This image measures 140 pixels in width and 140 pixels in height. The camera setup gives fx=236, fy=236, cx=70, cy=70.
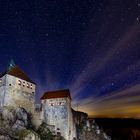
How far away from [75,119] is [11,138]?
38.3m

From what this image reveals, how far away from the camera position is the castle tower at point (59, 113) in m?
82.7

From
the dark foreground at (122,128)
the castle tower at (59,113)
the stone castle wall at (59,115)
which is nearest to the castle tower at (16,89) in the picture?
the castle tower at (59,113)

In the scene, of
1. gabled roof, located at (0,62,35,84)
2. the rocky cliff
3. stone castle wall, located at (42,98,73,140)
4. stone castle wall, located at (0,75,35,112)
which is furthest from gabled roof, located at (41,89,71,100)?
the rocky cliff

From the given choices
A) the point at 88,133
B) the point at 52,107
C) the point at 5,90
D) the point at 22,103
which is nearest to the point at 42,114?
the point at 52,107

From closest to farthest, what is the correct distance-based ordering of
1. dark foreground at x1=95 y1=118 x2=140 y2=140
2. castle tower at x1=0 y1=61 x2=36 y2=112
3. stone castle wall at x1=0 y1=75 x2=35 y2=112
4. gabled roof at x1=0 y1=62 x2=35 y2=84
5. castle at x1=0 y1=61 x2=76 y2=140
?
stone castle wall at x1=0 y1=75 x2=35 y2=112
castle tower at x1=0 y1=61 x2=36 y2=112
castle at x1=0 y1=61 x2=76 y2=140
gabled roof at x1=0 y1=62 x2=35 y2=84
dark foreground at x1=95 y1=118 x2=140 y2=140

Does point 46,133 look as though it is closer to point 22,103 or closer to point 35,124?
point 35,124

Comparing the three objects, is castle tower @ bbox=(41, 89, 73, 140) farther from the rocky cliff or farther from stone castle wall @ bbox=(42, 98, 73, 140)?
the rocky cliff

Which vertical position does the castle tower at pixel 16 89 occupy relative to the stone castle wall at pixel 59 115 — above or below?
above

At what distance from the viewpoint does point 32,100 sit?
82.2m

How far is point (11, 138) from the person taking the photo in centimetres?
6450

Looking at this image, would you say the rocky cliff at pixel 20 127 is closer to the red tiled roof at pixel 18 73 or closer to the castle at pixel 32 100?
the castle at pixel 32 100

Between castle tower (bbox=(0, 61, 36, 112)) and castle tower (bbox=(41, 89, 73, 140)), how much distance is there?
19.5 feet

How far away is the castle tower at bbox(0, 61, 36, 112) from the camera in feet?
247

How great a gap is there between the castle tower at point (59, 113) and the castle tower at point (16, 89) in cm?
596
